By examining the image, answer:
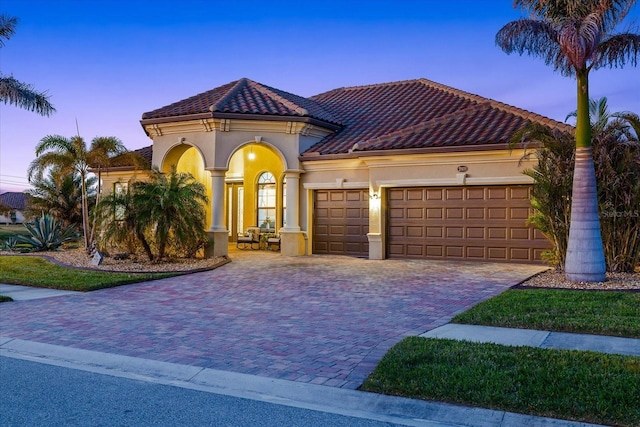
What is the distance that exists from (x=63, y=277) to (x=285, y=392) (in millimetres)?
9601

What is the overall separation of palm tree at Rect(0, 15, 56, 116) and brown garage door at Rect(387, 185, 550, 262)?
35.2 feet

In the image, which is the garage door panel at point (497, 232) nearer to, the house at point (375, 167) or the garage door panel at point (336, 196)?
the house at point (375, 167)

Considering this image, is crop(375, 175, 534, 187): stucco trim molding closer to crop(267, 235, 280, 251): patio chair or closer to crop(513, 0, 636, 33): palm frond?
crop(513, 0, 636, 33): palm frond

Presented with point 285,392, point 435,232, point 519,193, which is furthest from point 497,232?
point 285,392

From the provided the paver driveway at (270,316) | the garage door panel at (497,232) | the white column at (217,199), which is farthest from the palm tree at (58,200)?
the garage door panel at (497,232)

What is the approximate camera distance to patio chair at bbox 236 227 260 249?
21078 mm

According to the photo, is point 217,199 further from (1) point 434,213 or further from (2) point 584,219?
(2) point 584,219

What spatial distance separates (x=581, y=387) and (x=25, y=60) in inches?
939

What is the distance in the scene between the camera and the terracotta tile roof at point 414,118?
1653 cm

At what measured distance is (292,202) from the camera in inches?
744

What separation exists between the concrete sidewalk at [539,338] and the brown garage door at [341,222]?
1097 cm

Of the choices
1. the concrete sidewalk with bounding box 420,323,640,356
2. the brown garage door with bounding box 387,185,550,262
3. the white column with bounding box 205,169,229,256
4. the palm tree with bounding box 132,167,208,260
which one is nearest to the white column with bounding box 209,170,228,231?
the white column with bounding box 205,169,229,256

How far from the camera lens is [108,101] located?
2672 centimetres

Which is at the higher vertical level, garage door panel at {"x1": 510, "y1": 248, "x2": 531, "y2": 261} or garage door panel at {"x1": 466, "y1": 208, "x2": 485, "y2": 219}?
garage door panel at {"x1": 466, "y1": 208, "x2": 485, "y2": 219}
